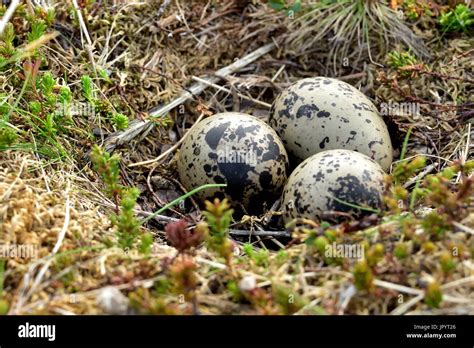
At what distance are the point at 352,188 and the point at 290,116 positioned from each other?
0.81m

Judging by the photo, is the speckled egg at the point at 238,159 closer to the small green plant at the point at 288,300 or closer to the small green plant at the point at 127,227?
the small green plant at the point at 127,227

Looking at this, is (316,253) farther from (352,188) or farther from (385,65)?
(385,65)

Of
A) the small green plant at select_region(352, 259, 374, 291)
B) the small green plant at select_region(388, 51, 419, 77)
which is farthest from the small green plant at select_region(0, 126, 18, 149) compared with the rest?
the small green plant at select_region(388, 51, 419, 77)

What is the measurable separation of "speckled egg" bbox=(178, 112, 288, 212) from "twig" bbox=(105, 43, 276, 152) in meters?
0.48

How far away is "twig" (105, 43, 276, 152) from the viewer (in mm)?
4136

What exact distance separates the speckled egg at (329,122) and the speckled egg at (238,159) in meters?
0.14

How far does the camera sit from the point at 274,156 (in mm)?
3842

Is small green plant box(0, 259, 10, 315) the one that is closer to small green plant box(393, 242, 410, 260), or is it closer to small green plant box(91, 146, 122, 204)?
small green plant box(91, 146, 122, 204)

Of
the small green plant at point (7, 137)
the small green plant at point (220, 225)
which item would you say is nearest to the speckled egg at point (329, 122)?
the small green plant at point (220, 225)

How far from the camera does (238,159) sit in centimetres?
378

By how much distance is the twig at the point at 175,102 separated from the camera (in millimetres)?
4136

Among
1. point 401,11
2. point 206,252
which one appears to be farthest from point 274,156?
point 401,11

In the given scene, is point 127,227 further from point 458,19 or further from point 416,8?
point 458,19
